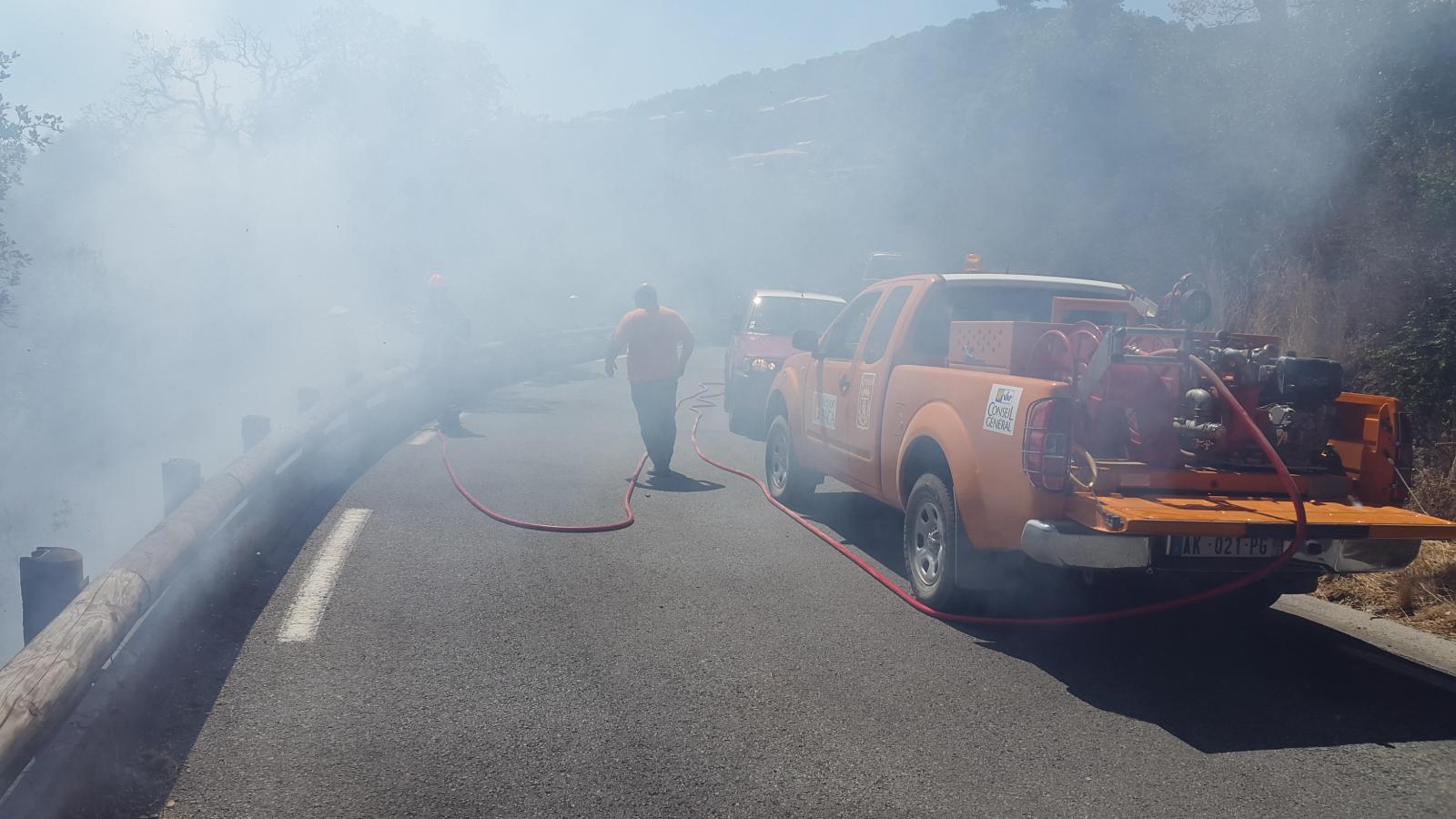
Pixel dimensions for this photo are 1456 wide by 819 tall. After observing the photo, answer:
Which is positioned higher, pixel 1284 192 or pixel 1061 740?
pixel 1284 192

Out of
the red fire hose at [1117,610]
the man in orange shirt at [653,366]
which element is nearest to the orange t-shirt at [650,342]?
the man in orange shirt at [653,366]

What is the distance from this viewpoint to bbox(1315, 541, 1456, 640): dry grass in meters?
5.90

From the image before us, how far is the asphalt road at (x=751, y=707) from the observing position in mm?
3764

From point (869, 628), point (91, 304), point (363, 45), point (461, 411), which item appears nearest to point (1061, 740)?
point (869, 628)

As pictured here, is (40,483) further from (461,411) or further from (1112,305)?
(1112,305)

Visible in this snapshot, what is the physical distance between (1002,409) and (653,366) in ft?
17.6

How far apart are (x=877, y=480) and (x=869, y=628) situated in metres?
1.49

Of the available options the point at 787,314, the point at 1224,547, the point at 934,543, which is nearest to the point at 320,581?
the point at 934,543

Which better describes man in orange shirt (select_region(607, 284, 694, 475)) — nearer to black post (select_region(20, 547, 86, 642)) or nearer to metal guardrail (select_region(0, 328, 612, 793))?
metal guardrail (select_region(0, 328, 612, 793))

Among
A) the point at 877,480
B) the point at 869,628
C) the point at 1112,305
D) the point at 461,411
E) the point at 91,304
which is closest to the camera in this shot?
the point at 869,628

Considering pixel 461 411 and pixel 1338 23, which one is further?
pixel 461 411

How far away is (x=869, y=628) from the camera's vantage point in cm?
569

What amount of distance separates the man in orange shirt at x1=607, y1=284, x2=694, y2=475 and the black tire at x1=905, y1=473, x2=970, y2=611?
167 inches

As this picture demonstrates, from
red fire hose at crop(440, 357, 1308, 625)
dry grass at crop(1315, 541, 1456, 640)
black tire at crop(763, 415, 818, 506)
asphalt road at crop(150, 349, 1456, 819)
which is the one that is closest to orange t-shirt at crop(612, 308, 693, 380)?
black tire at crop(763, 415, 818, 506)
